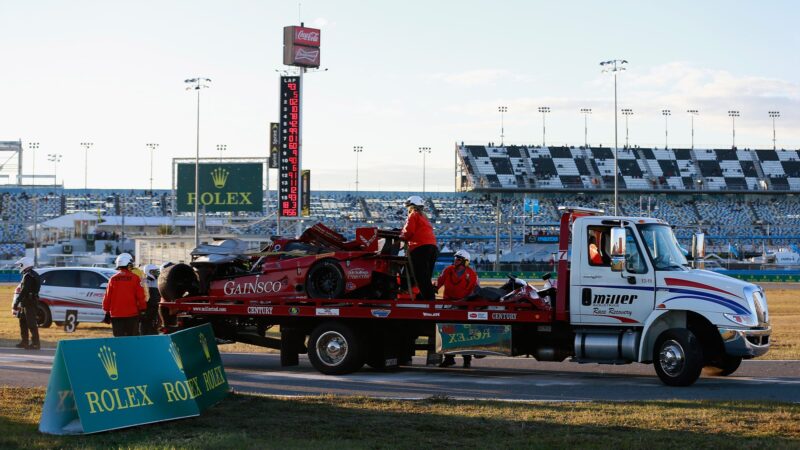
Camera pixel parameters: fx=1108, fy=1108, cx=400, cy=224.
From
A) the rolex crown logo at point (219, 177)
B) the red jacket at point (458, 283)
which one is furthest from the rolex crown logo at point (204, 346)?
the rolex crown logo at point (219, 177)

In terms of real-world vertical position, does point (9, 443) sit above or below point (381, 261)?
below

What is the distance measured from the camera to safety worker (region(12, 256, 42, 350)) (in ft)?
70.8

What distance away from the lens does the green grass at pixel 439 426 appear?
1031cm

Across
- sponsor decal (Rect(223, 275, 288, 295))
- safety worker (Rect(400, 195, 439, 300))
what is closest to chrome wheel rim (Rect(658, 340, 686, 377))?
safety worker (Rect(400, 195, 439, 300))

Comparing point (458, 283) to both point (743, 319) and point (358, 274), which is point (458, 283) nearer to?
point (358, 274)

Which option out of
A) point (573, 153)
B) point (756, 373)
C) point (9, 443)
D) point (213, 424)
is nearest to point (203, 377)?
point (213, 424)

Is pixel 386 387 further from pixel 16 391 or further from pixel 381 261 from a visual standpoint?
pixel 16 391

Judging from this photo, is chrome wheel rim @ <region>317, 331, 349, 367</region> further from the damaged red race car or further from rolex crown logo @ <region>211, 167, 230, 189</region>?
rolex crown logo @ <region>211, 167, 230, 189</region>

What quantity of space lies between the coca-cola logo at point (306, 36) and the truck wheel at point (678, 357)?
42492mm

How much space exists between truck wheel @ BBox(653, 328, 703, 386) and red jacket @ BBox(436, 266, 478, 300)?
335cm

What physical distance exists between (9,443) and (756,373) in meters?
11.8

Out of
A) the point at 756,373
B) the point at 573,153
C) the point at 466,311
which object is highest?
the point at 573,153

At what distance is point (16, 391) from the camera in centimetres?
1444

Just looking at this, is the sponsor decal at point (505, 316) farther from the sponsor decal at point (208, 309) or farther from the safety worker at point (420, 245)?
the sponsor decal at point (208, 309)
